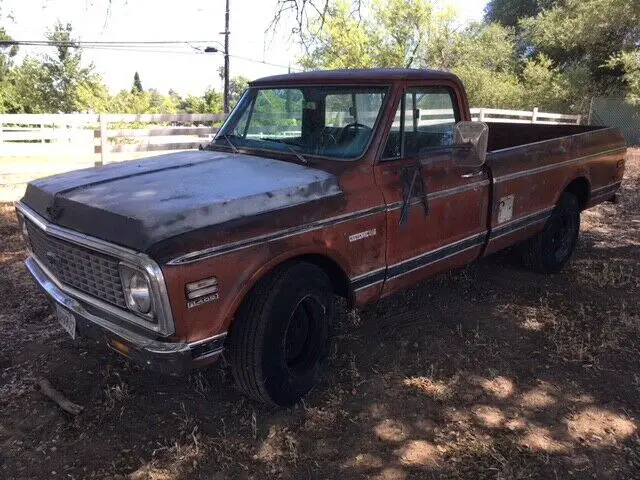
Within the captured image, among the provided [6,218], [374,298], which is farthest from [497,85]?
[374,298]

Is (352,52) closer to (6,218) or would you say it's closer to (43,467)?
(6,218)

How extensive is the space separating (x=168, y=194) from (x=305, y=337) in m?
1.14

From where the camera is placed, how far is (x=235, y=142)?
4027 mm

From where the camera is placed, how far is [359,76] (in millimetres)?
3713

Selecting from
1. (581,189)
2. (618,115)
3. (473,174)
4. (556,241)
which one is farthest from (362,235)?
(618,115)

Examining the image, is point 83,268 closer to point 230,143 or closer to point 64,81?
point 230,143

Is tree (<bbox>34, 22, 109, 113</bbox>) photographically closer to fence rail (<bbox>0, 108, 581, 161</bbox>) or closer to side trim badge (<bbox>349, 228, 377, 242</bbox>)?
fence rail (<bbox>0, 108, 581, 161</bbox>)

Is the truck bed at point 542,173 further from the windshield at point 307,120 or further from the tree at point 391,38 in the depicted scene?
the tree at point 391,38

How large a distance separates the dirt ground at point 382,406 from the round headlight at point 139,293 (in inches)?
31.3

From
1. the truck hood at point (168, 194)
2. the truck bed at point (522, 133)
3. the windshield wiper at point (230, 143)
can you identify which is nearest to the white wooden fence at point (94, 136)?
the truck bed at point (522, 133)

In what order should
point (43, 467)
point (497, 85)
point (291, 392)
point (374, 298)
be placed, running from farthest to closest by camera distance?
point (497, 85), point (374, 298), point (291, 392), point (43, 467)

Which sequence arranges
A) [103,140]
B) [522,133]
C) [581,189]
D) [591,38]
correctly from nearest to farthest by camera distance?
1. [581,189]
2. [522,133]
3. [103,140]
4. [591,38]

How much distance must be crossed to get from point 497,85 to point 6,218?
22.8 metres

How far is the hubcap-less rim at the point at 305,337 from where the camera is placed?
3.20 meters
